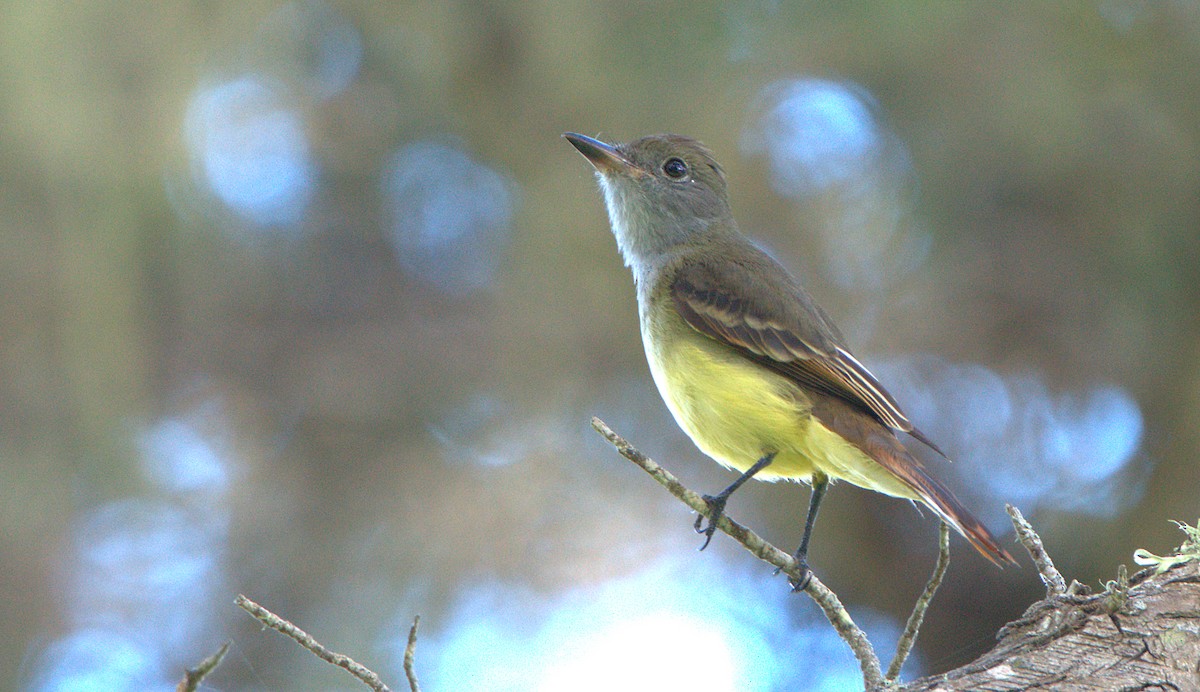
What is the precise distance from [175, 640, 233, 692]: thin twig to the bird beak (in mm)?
2946

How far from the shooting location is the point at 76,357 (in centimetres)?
554

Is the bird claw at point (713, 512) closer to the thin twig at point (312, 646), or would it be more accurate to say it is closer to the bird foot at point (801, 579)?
the bird foot at point (801, 579)

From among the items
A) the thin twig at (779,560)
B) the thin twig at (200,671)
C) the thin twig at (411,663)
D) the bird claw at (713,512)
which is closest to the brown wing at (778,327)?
the bird claw at (713,512)

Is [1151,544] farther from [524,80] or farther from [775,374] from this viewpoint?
[524,80]

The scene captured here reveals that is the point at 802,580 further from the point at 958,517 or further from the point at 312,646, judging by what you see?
the point at 312,646

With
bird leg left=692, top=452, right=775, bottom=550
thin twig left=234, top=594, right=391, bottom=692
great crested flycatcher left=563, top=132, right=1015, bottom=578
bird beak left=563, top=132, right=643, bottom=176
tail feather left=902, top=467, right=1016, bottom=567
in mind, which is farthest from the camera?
bird beak left=563, top=132, right=643, bottom=176

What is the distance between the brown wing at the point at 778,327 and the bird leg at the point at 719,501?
0.88 feet

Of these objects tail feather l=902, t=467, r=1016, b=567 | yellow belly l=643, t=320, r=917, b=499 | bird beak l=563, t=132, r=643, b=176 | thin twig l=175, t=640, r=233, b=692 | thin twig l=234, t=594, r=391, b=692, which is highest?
bird beak l=563, t=132, r=643, b=176

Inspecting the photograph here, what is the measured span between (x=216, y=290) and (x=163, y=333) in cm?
33

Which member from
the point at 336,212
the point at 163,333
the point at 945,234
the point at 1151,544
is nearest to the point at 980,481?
the point at 1151,544

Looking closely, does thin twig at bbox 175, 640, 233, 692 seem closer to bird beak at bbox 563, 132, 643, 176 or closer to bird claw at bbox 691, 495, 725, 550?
bird claw at bbox 691, 495, 725, 550

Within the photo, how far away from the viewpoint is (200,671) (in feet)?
4.55

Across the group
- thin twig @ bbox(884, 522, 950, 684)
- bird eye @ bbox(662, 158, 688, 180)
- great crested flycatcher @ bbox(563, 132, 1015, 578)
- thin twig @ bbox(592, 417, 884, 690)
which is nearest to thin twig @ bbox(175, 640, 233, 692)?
thin twig @ bbox(592, 417, 884, 690)

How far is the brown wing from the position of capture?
10.8 feet
